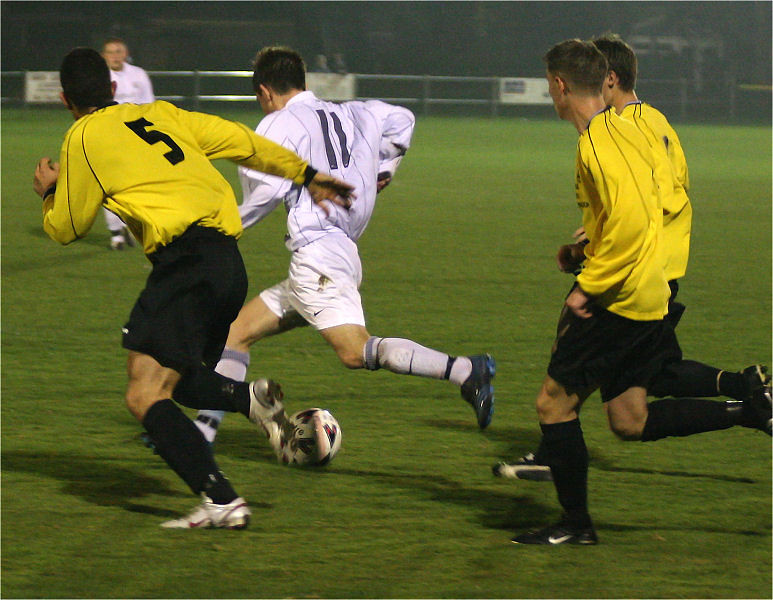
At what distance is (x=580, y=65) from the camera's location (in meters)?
4.50

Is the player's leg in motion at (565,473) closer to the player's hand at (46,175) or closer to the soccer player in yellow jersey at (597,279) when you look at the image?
the soccer player in yellow jersey at (597,279)

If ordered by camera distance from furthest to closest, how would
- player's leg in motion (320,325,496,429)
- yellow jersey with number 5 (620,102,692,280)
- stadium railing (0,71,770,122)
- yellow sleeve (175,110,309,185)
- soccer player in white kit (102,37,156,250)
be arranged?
1. stadium railing (0,71,770,122)
2. soccer player in white kit (102,37,156,250)
3. player's leg in motion (320,325,496,429)
4. yellow jersey with number 5 (620,102,692,280)
5. yellow sleeve (175,110,309,185)

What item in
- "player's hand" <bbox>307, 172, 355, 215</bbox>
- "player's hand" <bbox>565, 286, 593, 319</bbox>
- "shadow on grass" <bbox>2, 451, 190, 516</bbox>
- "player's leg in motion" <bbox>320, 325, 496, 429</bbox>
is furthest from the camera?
"player's leg in motion" <bbox>320, 325, 496, 429</bbox>

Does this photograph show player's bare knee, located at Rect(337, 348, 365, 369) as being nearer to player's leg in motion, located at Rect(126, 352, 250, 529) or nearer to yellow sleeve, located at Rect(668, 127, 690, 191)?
player's leg in motion, located at Rect(126, 352, 250, 529)

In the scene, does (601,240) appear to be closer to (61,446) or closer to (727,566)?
(727,566)

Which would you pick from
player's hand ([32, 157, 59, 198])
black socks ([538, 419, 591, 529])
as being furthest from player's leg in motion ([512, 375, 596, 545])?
player's hand ([32, 157, 59, 198])

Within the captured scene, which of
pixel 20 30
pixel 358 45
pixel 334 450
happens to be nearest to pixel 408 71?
pixel 358 45

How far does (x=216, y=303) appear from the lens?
4.89 m

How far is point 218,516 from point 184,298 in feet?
2.72

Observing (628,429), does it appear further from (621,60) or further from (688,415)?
(621,60)

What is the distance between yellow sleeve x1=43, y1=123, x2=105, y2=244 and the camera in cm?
470

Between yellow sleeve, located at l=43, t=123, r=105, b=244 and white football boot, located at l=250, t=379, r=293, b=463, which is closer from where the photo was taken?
yellow sleeve, located at l=43, t=123, r=105, b=244


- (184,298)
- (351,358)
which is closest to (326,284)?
(351,358)

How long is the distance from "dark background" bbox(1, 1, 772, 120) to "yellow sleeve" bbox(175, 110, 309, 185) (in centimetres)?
3612
